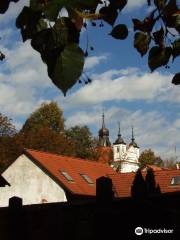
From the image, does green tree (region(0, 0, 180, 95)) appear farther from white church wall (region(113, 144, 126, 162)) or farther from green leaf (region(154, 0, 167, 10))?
white church wall (region(113, 144, 126, 162))

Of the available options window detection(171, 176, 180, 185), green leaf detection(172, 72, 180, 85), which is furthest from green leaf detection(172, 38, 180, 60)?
window detection(171, 176, 180, 185)

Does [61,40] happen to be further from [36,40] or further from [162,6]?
[162,6]

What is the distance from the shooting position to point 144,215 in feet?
20.3

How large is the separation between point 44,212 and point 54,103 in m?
59.0

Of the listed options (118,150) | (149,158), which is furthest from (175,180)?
(118,150)

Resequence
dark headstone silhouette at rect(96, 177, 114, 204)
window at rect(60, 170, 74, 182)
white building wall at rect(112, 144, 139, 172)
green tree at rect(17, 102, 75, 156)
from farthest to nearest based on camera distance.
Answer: white building wall at rect(112, 144, 139, 172)
green tree at rect(17, 102, 75, 156)
window at rect(60, 170, 74, 182)
dark headstone silhouette at rect(96, 177, 114, 204)

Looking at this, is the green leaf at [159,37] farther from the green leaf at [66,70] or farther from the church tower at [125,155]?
the church tower at [125,155]

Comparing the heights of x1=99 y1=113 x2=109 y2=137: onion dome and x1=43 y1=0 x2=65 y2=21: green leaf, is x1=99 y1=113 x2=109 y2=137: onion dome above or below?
above

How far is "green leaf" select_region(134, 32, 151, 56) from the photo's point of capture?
240cm

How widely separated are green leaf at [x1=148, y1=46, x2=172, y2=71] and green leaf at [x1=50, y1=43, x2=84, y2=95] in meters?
0.69

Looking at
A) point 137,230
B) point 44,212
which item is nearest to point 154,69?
point 137,230

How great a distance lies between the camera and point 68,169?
122ft

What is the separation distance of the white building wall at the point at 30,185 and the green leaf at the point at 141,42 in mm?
31380

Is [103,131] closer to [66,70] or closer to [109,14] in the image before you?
[109,14]
